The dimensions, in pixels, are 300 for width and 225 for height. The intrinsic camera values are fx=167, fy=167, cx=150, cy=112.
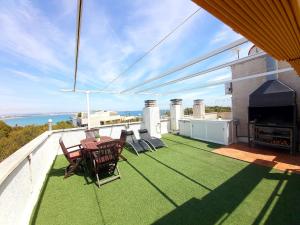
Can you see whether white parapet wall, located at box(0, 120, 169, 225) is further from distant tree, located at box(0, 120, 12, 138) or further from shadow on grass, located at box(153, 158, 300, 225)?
distant tree, located at box(0, 120, 12, 138)

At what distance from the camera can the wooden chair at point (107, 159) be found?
12.4ft

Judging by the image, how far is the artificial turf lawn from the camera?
8.13 feet

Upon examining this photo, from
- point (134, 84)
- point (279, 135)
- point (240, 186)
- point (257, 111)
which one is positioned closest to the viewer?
point (240, 186)

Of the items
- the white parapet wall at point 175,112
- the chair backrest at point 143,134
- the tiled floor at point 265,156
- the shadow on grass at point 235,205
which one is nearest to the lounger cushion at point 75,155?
the chair backrest at point 143,134

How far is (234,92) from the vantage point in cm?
701

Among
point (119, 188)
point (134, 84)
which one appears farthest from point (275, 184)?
point (134, 84)

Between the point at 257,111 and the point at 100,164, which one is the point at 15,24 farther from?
the point at 257,111

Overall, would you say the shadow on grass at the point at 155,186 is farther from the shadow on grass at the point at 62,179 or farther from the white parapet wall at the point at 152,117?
the white parapet wall at the point at 152,117

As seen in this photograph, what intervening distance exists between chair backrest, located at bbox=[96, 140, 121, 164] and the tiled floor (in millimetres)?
3401

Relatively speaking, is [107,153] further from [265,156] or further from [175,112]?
[175,112]

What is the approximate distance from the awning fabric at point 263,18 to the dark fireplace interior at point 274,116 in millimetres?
4380

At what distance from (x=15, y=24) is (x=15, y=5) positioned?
2.21 feet

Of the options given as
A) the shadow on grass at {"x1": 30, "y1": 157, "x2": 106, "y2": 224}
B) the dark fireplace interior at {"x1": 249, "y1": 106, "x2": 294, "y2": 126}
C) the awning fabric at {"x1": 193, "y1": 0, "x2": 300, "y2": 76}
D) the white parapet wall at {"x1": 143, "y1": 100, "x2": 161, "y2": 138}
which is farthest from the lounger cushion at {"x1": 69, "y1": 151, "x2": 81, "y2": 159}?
the dark fireplace interior at {"x1": 249, "y1": 106, "x2": 294, "y2": 126}

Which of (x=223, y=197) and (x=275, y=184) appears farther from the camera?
(x=275, y=184)
